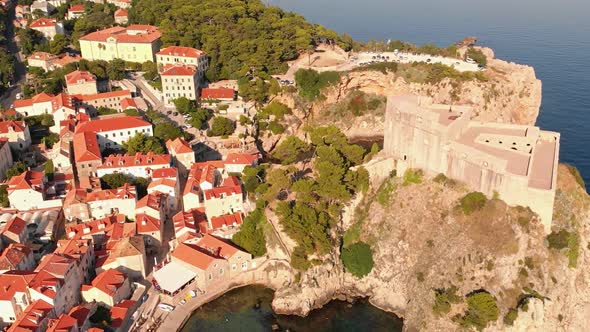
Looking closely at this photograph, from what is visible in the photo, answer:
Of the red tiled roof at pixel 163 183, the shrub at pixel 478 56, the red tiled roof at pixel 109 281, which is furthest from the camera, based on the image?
the shrub at pixel 478 56

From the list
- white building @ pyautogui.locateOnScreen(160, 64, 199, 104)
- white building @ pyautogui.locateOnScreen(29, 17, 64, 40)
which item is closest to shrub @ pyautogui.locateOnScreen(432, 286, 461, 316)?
white building @ pyautogui.locateOnScreen(160, 64, 199, 104)

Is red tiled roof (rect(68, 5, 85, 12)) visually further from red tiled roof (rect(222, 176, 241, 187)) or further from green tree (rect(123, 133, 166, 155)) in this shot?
red tiled roof (rect(222, 176, 241, 187))

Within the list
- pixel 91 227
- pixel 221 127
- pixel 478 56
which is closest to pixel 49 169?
pixel 91 227

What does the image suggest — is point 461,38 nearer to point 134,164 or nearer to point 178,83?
point 178,83

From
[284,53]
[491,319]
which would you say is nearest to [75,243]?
[491,319]

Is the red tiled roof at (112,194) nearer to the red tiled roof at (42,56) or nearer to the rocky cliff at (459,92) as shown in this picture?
the rocky cliff at (459,92)

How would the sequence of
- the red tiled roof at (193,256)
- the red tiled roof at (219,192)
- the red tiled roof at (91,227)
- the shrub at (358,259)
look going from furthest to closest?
1. the red tiled roof at (219,192)
2. the red tiled roof at (91,227)
3. the shrub at (358,259)
4. the red tiled roof at (193,256)

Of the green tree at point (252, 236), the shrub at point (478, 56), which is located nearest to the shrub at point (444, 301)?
the green tree at point (252, 236)
